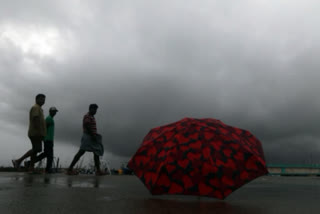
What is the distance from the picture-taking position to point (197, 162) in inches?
134

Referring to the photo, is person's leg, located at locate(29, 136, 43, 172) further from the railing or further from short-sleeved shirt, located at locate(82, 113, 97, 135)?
the railing

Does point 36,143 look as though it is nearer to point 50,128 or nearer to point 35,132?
point 35,132

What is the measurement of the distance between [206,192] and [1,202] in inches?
97.1

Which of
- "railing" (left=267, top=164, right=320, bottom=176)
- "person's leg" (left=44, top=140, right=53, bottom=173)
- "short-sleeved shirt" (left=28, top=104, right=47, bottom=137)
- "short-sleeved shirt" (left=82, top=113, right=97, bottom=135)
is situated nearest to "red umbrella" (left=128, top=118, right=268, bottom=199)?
"short-sleeved shirt" (left=82, top=113, right=97, bottom=135)

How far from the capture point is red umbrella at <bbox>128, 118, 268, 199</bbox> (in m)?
3.36

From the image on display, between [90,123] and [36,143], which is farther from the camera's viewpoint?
[90,123]

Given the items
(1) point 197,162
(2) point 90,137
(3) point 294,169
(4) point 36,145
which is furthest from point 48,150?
(3) point 294,169

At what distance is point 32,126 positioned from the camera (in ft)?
26.0

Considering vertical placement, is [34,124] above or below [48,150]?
above

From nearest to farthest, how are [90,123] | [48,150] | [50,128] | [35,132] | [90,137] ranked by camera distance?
[35,132], [90,123], [90,137], [48,150], [50,128]

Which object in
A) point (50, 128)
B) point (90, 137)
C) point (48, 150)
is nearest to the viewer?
point (90, 137)

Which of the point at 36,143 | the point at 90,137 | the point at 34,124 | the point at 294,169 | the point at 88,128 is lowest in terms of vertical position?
the point at 294,169

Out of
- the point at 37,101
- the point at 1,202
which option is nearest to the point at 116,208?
the point at 1,202

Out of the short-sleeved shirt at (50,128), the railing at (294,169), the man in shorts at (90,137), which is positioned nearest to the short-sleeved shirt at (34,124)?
the short-sleeved shirt at (50,128)
